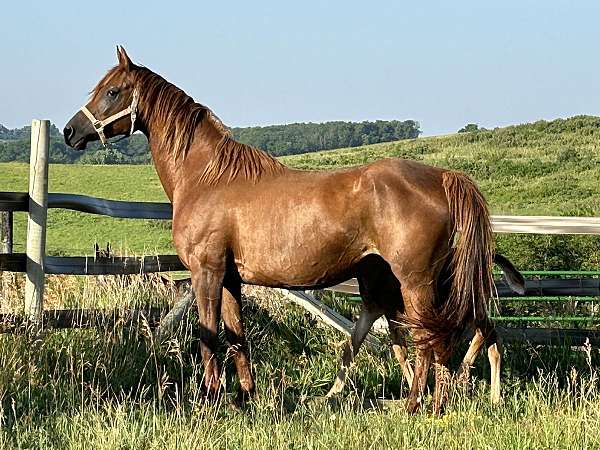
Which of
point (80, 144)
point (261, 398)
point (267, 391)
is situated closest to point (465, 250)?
point (267, 391)

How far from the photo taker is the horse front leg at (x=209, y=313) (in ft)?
19.9

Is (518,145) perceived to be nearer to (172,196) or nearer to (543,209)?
(543,209)

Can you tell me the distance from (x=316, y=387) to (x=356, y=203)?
5.77ft

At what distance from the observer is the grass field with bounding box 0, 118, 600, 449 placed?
4.59 m

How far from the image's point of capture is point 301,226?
5.91m

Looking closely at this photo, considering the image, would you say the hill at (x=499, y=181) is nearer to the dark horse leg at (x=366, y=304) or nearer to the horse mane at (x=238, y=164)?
the dark horse leg at (x=366, y=304)

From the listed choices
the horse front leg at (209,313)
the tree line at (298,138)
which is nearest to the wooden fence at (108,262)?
the horse front leg at (209,313)

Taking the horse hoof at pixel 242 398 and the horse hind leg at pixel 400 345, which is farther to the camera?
the horse hind leg at pixel 400 345

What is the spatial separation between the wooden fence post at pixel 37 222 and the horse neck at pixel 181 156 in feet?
2.53

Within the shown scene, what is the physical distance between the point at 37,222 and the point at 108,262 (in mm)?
752

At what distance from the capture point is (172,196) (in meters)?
6.49

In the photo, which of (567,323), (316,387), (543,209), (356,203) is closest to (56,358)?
(316,387)

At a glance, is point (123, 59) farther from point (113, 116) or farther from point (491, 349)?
point (491, 349)

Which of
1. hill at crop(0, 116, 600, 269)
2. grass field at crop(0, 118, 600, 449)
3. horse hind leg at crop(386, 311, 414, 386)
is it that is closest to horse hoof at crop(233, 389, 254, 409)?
grass field at crop(0, 118, 600, 449)
